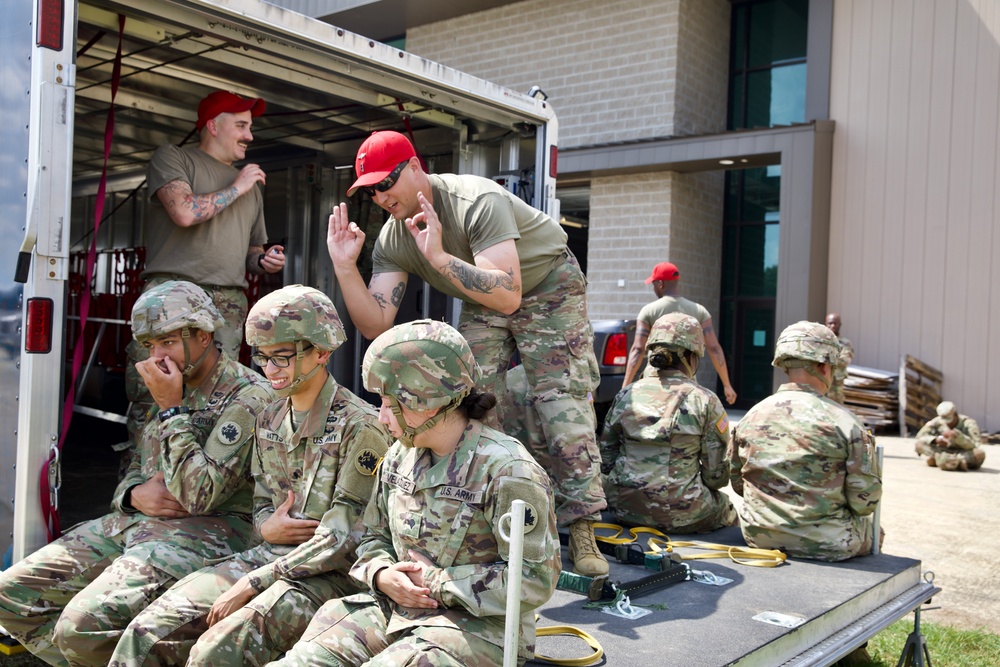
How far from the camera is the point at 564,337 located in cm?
396

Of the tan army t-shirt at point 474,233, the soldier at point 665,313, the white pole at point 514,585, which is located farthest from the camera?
the soldier at point 665,313

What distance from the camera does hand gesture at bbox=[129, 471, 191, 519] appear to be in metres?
3.16

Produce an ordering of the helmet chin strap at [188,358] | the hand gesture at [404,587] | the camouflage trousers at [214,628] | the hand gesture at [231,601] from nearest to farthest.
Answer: the hand gesture at [404,587] → the camouflage trousers at [214,628] → the hand gesture at [231,601] → the helmet chin strap at [188,358]

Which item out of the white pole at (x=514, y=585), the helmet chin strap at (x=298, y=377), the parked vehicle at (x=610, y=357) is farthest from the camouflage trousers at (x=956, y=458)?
the white pole at (x=514, y=585)

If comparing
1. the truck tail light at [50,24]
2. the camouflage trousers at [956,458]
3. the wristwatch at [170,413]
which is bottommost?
the camouflage trousers at [956,458]

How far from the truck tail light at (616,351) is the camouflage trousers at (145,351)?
331 centimetres

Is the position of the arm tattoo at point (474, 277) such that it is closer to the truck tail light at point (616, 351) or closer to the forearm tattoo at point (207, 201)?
the forearm tattoo at point (207, 201)

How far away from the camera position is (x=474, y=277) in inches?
138

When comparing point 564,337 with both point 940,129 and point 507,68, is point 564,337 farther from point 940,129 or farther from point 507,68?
point 507,68

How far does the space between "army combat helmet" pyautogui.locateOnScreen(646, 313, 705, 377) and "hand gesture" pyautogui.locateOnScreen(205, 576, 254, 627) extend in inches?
99.1

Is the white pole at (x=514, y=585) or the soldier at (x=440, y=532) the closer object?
the white pole at (x=514, y=585)

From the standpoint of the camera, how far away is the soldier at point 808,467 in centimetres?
413

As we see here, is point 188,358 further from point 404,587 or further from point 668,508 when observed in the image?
point 668,508

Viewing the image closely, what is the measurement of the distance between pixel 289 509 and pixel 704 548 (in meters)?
2.14
